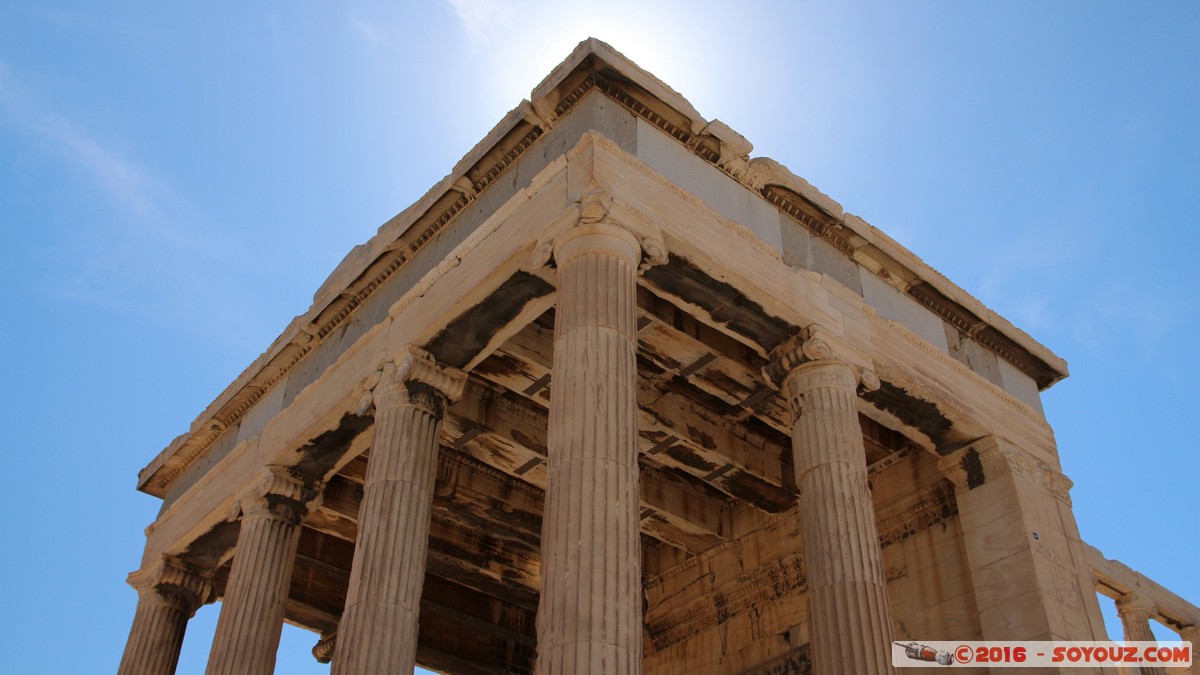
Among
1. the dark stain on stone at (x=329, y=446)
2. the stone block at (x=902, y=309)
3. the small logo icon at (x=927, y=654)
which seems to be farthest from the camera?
the dark stain on stone at (x=329, y=446)

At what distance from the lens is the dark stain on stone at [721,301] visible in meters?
16.8

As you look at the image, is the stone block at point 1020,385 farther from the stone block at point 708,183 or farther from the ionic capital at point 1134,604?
the ionic capital at point 1134,604

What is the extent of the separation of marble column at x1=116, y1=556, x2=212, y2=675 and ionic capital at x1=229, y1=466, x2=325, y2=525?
9.84 ft

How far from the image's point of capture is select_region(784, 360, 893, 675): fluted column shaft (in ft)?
49.3

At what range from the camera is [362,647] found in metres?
15.7

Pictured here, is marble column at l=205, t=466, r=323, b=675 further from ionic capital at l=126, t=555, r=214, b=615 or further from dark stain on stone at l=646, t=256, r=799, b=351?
dark stain on stone at l=646, t=256, r=799, b=351

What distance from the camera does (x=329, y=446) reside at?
20.0 meters

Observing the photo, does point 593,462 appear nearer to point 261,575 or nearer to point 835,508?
point 835,508

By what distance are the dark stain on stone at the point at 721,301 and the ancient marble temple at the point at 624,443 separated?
44 millimetres

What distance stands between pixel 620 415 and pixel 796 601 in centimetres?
913

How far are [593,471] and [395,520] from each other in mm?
4343

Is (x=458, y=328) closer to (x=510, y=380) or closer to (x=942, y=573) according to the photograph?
(x=510, y=380)

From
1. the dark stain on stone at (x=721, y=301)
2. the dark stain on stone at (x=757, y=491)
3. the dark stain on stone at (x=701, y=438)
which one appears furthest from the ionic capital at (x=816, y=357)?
the dark stain on stone at (x=757, y=491)

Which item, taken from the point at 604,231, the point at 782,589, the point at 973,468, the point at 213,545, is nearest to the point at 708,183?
the point at 604,231
